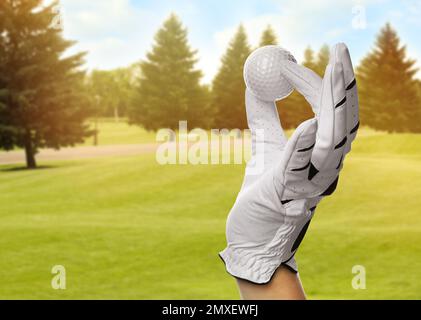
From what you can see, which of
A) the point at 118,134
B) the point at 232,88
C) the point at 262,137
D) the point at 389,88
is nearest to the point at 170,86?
the point at 232,88

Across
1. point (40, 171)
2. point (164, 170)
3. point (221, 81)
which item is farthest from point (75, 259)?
point (221, 81)

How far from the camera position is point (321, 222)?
404 inches

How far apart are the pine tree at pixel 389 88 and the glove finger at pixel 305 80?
65.8 ft

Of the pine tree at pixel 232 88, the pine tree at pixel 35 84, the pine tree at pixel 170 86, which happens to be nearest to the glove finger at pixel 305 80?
the pine tree at pixel 35 84

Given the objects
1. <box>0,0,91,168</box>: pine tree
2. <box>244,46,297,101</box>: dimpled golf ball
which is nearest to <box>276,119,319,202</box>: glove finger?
<box>244,46,297,101</box>: dimpled golf ball

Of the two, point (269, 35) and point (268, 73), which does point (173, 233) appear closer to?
point (268, 73)

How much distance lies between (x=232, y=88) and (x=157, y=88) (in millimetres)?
3278

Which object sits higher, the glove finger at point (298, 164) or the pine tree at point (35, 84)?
the pine tree at point (35, 84)

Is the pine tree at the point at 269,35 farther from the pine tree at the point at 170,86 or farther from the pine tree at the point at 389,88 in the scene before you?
the pine tree at the point at 389,88

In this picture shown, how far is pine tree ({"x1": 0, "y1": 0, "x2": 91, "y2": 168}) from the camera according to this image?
18.0 meters

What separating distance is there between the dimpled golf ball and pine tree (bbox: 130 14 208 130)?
2009 cm

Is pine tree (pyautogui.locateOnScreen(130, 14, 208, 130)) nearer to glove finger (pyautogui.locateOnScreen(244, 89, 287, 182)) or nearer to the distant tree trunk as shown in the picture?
the distant tree trunk

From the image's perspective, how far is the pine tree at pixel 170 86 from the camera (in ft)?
79.2

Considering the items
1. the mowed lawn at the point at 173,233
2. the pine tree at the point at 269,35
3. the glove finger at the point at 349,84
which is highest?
the pine tree at the point at 269,35
